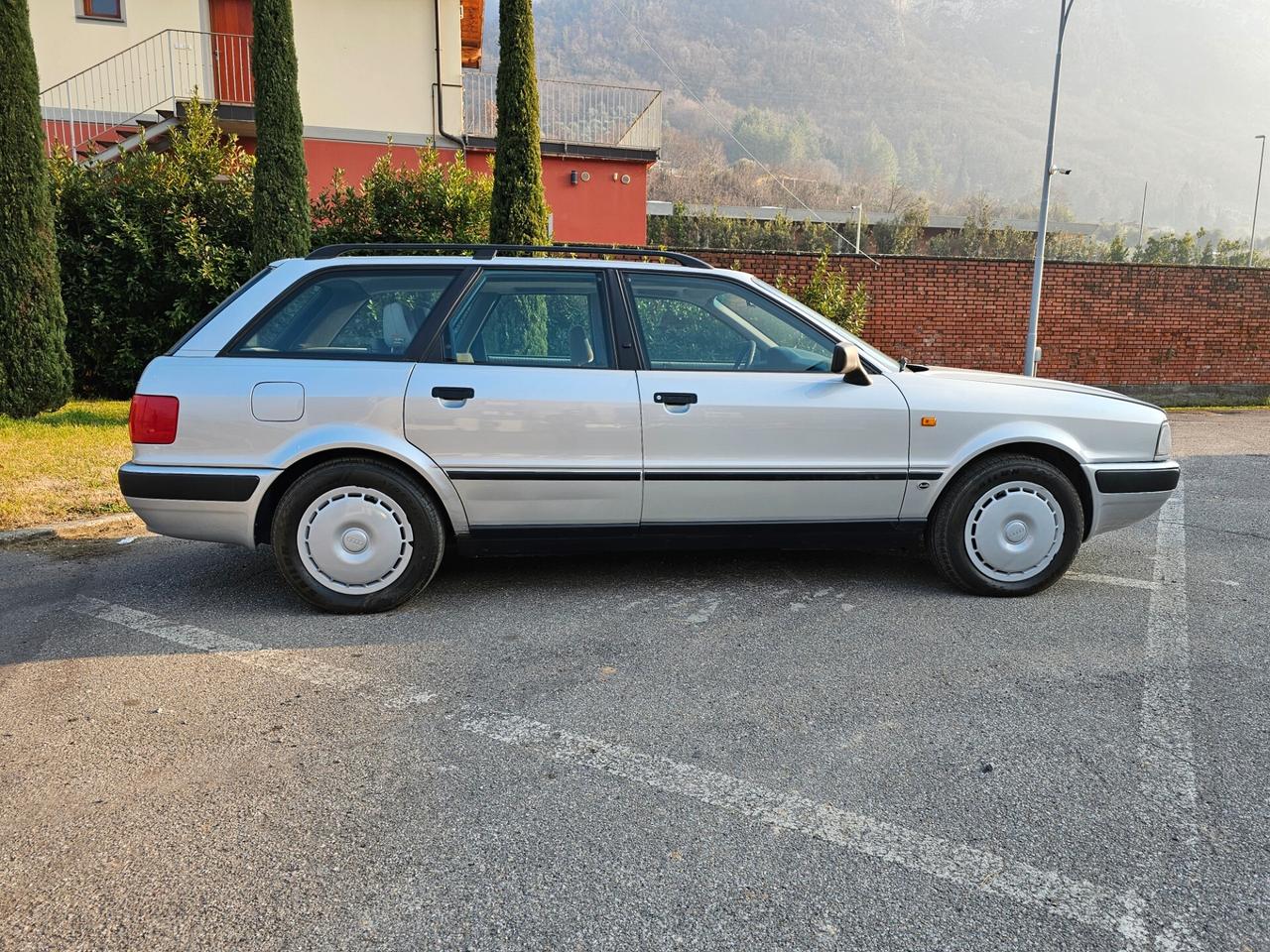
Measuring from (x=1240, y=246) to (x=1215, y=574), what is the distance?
6057 cm

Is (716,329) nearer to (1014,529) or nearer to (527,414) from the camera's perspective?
(527,414)

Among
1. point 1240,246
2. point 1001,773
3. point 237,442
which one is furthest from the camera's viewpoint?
point 1240,246

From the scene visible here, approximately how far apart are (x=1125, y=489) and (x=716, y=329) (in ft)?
7.21

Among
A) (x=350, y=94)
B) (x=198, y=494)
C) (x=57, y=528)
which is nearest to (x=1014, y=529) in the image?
(x=198, y=494)

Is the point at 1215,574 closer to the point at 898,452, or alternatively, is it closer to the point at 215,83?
the point at 898,452

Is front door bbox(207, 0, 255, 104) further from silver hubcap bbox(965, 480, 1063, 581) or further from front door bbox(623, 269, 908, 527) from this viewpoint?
silver hubcap bbox(965, 480, 1063, 581)

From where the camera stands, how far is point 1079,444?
454cm

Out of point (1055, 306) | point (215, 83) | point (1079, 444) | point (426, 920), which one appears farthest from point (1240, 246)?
point (426, 920)

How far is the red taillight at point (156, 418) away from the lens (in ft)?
13.6

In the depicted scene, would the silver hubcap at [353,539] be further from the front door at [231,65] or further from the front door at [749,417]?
the front door at [231,65]

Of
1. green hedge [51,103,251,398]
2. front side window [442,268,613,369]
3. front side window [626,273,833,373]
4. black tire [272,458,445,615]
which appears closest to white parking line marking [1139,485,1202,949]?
front side window [626,273,833,373]

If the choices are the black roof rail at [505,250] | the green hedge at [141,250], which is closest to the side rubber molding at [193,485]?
the black roof rail at [505,250]

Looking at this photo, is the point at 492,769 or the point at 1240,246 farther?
the point at 1240,246

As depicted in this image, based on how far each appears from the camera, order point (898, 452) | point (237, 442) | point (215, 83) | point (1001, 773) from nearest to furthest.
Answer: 1. point (1001, 773)
2. point (237, 442)
3. point (898, 452)
4. point (215, 83)
